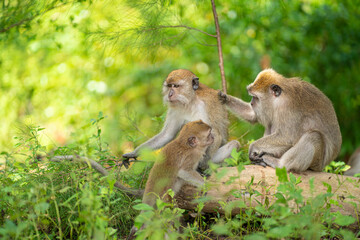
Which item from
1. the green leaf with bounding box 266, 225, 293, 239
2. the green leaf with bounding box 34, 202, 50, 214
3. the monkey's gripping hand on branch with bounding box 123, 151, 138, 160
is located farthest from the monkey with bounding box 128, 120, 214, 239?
the green leaf with bounding box 266, 225, 293, 239

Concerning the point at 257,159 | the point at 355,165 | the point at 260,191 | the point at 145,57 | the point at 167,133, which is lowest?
the point at 355,165

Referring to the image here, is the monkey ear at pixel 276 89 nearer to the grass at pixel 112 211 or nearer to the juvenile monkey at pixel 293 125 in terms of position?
the juvenile monkey at pixel 293 125

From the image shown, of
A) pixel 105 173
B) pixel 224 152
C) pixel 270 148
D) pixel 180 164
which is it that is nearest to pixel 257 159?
pixel 270 148

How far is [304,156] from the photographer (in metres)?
4.61

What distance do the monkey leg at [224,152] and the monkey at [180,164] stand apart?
0.45 m

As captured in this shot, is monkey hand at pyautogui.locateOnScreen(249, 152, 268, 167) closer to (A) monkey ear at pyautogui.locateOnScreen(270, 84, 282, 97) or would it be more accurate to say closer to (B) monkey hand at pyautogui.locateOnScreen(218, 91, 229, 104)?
(A) monkey ear at pyautogui.locateOnScreen(270, 84, 282, 97)

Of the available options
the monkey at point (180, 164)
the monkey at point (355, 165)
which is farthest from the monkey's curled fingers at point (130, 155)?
the monkey at point (355, 165)

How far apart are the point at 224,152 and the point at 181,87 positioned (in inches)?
38.2

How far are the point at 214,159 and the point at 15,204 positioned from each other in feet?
7.70

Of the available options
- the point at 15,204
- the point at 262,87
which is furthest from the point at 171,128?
the point at 15,204

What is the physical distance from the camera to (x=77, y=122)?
926 cm

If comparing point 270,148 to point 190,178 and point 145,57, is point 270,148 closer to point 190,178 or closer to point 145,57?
point 190,178

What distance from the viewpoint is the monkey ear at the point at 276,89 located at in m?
4.93

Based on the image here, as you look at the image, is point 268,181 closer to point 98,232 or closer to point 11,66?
point 98,232
